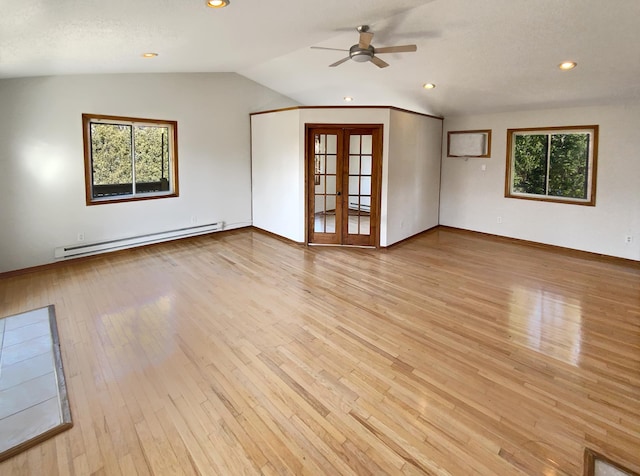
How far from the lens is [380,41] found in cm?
452

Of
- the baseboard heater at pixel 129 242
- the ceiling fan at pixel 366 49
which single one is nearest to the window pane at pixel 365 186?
the ceiling fan at pixel 366 49

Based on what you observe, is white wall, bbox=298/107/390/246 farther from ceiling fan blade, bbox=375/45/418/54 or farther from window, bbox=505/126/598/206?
window, bbox=505/126/598/206

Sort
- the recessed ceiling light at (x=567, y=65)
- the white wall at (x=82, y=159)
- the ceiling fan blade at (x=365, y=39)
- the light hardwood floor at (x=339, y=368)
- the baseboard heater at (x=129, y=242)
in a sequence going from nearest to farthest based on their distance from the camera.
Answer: the light hardwood floor at (x=339, y=368) < the ceiling fan blade at (x=365, y=39) < the recessed ceiling light at (x=567, y=65) < the white wall at (x=82, y=159) < the baseboard heater at (x=129, y=242)

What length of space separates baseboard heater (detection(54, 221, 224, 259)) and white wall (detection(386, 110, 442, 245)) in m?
3.26

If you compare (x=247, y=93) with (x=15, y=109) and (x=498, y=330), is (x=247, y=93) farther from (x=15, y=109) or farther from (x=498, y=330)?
(x=498, y=330)

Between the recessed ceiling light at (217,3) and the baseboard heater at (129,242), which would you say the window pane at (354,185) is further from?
the recessed ceiling light at (217,3)

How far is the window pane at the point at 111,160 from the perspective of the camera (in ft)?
17.6

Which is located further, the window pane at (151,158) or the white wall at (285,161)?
the window pane at (151,158)

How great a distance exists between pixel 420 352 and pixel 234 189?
5102 mm

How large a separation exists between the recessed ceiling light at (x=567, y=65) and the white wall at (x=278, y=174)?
3534 mm

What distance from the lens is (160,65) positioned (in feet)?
16.2

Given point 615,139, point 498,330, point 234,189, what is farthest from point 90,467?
point 615,139

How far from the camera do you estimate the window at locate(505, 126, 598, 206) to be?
5.69 m

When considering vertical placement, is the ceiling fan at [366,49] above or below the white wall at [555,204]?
above
